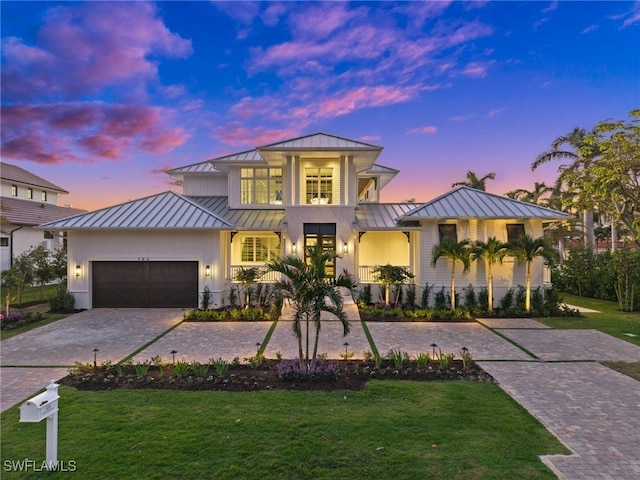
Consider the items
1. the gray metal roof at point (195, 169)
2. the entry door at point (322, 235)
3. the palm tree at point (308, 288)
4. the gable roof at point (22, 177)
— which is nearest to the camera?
the palm tree at point (308, 288)

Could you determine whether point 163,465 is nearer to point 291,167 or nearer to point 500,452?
point 500,452

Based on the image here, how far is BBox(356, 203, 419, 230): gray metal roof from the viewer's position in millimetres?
15601

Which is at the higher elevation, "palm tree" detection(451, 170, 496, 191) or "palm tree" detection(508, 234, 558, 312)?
"palm tree" detection(451, 170, 496, 191)

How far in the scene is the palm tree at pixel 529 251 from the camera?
13242 mm

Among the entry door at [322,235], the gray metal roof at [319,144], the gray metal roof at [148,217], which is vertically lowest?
the entry door at [322,235]

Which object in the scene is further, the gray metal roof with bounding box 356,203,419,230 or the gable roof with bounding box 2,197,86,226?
the gable roof with bounding box 2,197,86,226

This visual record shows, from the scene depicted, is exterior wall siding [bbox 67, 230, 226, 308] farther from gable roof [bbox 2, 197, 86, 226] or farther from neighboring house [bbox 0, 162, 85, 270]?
gable roof [bbox 2, 197, 86, 226]

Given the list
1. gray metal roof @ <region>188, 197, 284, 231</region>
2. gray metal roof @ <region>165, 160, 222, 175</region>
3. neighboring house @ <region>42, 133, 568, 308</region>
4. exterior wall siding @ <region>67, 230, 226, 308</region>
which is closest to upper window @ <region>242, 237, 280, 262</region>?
neighboring house @ <region>42, 133, 568, 308</region>

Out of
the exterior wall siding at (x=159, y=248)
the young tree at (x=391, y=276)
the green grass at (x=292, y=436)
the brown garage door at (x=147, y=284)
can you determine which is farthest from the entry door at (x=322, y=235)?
the green grass at (x=292, y=436)

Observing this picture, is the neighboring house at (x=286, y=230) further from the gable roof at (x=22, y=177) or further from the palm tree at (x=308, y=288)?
the gable roof at (x=22, y=177)

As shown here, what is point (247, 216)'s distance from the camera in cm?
1705

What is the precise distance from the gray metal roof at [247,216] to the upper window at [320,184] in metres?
2.23

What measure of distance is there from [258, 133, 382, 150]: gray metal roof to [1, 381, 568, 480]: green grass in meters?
11.2

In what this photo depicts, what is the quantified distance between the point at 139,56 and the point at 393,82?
42.2 feet
